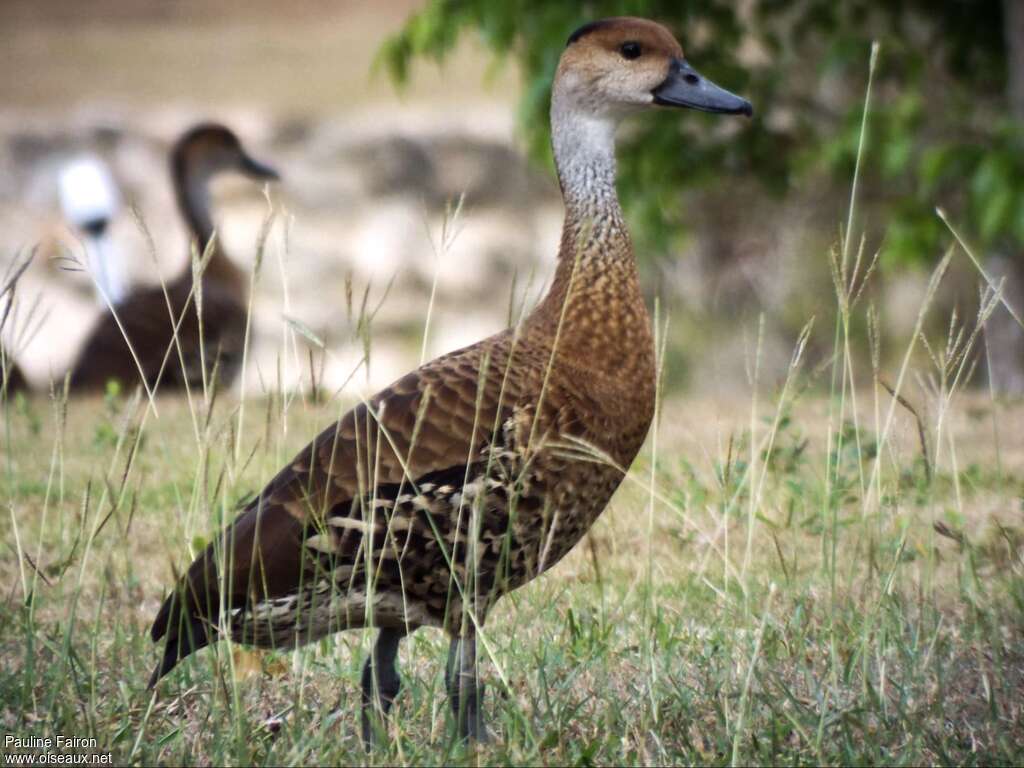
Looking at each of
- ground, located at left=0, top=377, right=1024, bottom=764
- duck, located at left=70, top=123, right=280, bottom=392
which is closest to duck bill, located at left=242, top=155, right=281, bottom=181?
duck, located at left=70, top=123, right=280, bottom=392

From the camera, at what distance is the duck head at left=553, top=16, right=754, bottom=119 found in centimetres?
375

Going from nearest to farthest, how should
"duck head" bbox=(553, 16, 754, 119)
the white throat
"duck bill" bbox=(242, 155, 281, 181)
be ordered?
1. the white throat
2. "duck head" bbox=(553, 16, 754, 119)
3. "duck bill" bbox=(242, 155, 281, 181)

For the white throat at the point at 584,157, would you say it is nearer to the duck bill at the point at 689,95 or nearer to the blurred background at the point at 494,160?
the duck bill at the point at 689,95

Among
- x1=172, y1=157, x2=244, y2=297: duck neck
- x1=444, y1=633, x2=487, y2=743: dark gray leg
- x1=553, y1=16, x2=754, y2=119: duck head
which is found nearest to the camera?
x1=444, y1=633, x2=487, y2=743: dark gray leg

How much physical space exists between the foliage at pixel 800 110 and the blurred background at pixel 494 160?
18 mm

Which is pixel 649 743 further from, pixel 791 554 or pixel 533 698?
pixel 791 554

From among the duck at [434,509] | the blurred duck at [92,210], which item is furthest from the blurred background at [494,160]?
the duck at [434,509]

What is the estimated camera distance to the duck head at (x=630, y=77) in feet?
12.3

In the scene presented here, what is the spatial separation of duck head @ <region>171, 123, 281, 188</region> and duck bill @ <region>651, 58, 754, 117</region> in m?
5.17

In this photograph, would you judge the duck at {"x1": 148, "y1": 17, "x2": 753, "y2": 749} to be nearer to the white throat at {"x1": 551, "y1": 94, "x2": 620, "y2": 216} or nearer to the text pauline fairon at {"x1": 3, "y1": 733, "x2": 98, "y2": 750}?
the text pauline fairon at {"x1": 3, "y1": 733, "x2": 98, "y2": 750}

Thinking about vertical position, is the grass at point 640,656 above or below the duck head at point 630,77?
below

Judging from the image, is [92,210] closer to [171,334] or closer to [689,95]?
[171,334]

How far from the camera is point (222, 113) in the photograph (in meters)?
12.4

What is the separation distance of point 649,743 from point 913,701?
0.53m
